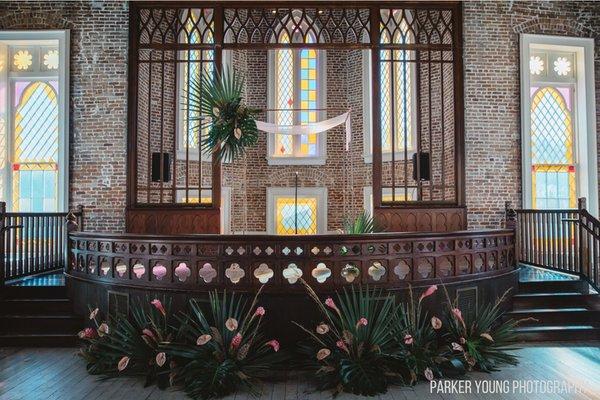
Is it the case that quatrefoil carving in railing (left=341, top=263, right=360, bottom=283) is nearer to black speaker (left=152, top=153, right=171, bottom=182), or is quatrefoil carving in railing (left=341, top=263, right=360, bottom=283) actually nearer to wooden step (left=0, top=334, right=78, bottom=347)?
wooden step (left=0, top=334, right=78, bottom=347)

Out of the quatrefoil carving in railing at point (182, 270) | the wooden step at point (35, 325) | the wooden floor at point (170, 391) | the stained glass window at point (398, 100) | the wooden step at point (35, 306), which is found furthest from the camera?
the stained glass window at point (398, 100)

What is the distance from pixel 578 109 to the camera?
25.2ft

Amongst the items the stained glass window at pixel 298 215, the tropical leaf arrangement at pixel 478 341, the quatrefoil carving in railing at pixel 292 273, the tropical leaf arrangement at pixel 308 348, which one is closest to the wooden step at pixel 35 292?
the tropical leaf arrangement at pixel 308 348

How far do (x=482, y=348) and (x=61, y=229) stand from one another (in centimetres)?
575

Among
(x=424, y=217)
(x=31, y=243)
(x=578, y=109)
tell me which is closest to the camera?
(x=31, y=243)

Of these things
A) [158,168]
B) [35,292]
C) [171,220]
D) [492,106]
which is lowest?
[35,292]

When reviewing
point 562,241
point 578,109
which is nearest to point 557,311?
point 562,241

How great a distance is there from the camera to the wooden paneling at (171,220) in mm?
7043

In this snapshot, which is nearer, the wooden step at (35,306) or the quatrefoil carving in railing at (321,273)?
the quatrefoil carving in railing at (321,273)

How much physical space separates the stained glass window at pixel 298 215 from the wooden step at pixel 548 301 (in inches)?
227

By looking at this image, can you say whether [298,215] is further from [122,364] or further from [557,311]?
[122,364]

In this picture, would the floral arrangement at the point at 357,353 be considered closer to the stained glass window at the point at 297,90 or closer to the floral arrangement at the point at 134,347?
the floral arrangement at the point at 134,347

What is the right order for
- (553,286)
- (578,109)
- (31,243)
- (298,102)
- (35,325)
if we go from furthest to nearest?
(298,102) → (578,109) → (31,243) → (553,286) → (35,325)

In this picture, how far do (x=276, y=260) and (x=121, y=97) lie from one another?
15.4 ft
